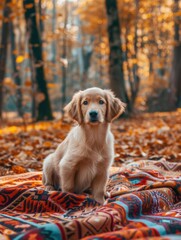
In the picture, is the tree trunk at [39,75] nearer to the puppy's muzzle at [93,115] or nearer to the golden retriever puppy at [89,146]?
the golden retriever puppy at [89,146]

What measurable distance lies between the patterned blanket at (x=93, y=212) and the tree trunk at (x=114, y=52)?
8.87 metres

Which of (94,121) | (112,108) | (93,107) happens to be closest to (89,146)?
(94,121)

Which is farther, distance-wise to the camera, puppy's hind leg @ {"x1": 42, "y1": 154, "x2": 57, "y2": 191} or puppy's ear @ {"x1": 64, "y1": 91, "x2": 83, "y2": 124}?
puppy's hind leg @ {"x1": 42, "y1": 154, "x2": 57, "y2": 191}

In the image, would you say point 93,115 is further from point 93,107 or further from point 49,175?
point 49,175

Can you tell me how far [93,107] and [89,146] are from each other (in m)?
0.40

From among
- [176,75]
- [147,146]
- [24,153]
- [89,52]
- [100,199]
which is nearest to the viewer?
[100,199]

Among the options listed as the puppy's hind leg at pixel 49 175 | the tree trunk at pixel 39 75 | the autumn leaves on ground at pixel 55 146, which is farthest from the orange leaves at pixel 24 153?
the tree trunk at pixel 39 75

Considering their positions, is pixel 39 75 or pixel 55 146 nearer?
pixel 55 146

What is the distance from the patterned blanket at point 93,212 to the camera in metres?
2.45

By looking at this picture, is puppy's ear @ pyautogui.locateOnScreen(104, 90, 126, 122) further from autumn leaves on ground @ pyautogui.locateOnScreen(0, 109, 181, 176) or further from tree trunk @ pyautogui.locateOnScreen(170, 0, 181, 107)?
tree trunk @ pyautogui.locateOnScreen(170, 0, 181, 107)

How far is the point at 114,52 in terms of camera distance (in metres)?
13.7

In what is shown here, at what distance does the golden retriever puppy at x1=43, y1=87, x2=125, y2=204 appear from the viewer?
3906mm

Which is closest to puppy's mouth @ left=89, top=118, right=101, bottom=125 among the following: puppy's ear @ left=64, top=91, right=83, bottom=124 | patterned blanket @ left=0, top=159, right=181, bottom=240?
puppy's ear @ left=64, top=91, right=83, bottom=124

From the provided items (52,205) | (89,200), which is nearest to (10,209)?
(52,205)
